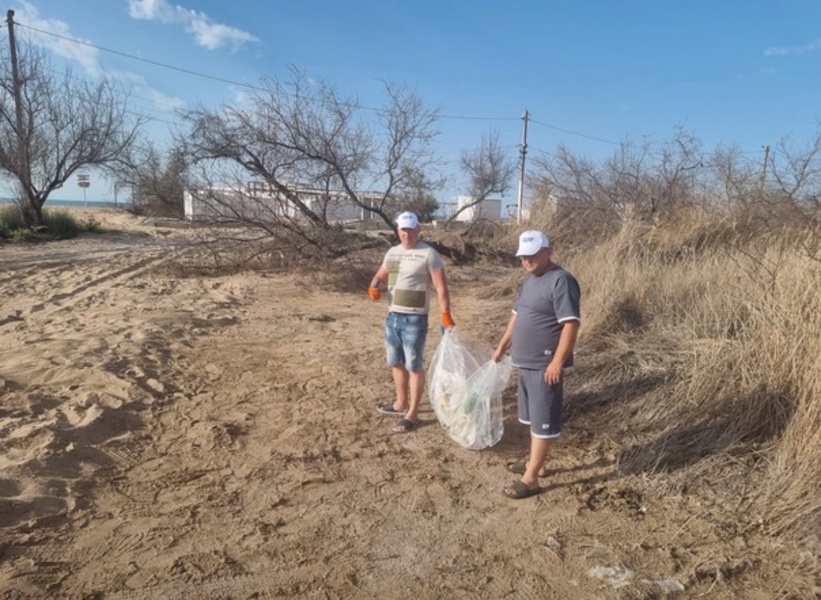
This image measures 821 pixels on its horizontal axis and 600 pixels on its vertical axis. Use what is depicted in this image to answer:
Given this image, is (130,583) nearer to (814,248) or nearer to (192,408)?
(192,408)

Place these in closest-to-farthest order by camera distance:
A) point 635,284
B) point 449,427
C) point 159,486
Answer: point 159,486, point 449,427, point 635,284

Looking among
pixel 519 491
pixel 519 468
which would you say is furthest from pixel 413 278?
pixel 519 491

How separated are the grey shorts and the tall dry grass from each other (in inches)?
31.7

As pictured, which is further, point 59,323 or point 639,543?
point 59,323

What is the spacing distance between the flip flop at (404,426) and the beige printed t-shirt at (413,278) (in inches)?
31.5

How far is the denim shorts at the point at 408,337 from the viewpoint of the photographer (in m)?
3.90

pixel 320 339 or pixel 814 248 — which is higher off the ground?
pixel 814 248

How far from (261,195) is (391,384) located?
23.7ft

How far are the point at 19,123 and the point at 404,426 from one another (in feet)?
59.2

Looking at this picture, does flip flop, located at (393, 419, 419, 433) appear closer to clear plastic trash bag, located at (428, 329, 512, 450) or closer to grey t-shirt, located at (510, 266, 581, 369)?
clear plastic trash bag, located at (428, 329, 512, 450)

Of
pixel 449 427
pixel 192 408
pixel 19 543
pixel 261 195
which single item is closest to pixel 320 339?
pixel 192 408

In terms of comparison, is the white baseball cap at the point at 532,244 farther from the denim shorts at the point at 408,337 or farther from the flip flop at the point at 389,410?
the flip flop at the point at 389,410

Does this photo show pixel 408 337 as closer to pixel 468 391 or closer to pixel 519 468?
pixel 468 391

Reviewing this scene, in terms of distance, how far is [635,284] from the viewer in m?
6.29
